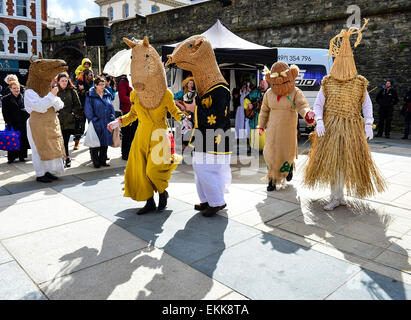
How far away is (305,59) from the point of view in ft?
35.5

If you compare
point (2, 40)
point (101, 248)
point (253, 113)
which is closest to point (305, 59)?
point (253, 113)

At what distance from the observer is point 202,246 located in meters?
3.36

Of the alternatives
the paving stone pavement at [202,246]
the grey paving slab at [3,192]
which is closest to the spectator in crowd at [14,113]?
the grey paving slab at [3,192]

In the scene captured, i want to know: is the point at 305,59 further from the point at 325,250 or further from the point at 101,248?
the point at 101,248

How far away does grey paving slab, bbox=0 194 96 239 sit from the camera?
3.79 m

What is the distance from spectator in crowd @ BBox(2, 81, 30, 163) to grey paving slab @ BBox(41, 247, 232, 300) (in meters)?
5.34

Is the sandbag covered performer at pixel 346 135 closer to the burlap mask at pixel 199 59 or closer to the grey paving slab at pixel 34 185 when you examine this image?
the burlap mask at pixel 199 59

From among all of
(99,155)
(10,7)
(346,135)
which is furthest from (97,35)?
(10,7)

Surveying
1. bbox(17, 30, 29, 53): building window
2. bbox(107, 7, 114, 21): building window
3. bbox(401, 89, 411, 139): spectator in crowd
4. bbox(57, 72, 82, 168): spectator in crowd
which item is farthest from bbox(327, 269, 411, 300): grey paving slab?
bbox(107, 7, 114, 21): building window

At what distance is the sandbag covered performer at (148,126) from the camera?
→ 4.04 metres

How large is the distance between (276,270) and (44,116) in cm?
451

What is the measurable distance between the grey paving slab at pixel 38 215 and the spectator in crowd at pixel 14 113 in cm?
309

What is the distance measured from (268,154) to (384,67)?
35.0 feet

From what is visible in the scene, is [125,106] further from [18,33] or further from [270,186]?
[18,33]
